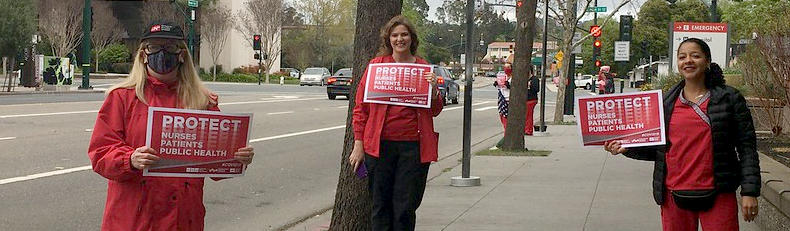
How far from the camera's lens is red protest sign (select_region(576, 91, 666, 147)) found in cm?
538

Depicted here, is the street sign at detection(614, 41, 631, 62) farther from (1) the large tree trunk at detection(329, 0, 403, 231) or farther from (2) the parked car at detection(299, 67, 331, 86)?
(1) the large tree trunk at detection(329, 0, 403, 231)

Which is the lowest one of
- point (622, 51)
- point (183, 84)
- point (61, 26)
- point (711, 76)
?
point (183, 84)

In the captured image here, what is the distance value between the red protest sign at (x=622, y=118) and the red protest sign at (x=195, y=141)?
1963mm

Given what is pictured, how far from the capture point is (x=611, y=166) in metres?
14.8

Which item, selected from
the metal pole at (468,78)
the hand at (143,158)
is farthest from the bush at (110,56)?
the hand at (143,158)

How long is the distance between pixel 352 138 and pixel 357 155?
68 cm

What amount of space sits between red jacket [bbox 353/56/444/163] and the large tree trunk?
0.60 metres

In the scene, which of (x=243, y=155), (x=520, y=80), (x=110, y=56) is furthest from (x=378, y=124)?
(x=110, y=56)

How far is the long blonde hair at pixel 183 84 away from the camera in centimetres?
437

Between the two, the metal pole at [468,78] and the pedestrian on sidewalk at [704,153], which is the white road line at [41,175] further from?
the pedestrian on sidewalk at [704,153]

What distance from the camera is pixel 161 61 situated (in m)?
4.37

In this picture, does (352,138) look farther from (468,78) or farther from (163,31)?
(468,78)

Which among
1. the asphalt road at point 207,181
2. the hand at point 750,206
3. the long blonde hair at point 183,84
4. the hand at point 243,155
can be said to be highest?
the long blonde hair at point 183,84

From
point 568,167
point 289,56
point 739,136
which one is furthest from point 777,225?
point 289,56
